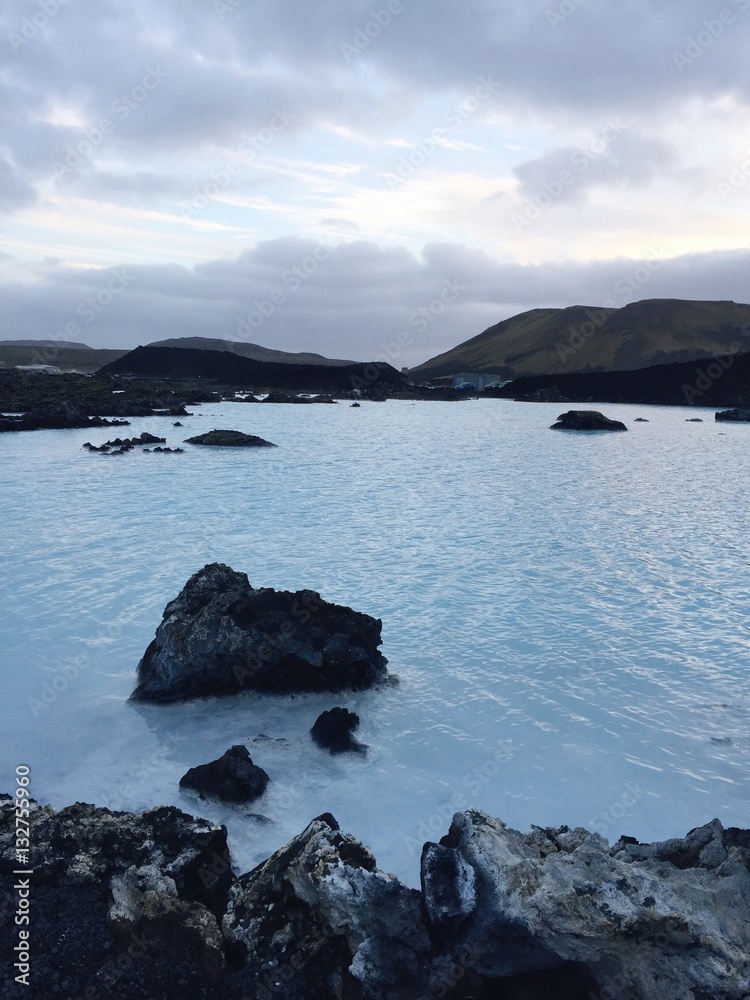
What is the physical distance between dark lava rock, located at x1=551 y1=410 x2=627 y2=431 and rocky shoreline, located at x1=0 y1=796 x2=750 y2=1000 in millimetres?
47072

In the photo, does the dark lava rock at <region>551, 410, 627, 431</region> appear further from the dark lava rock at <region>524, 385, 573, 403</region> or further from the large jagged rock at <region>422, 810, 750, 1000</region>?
the large jagged rock at <region>422, 810, 750, 1000</region>

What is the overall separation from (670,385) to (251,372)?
2392 inches

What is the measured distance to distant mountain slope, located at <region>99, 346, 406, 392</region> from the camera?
4001 inches

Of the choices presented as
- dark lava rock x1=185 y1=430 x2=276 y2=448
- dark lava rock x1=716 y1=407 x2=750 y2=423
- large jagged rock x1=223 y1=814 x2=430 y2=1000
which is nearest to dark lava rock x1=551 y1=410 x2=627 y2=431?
dark lava rock x1=716 y1=407 x2=750 y2=423

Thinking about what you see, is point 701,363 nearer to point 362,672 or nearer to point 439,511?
point 439,511

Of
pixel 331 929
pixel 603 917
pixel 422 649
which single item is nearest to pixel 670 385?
pixel 422 649

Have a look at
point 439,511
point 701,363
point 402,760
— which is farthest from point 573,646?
point 701,363

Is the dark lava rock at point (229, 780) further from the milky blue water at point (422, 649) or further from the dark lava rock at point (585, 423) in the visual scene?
the dark lava rock at point (585, 423)

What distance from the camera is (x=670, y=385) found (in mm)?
93312

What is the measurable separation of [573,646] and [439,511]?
31.0 feet

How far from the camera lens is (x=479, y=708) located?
24.6ft

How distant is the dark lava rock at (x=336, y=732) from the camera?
6.43m

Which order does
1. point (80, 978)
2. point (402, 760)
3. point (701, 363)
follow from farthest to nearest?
point (701, 363) < point (402, 760) < point (80, 978)

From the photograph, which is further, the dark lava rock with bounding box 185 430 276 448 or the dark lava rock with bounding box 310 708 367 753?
the dark lava rock with bounding box 185 430 276 448
